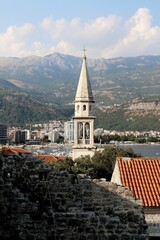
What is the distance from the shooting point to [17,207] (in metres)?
8.66

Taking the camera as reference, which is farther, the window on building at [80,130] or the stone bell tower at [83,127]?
the window on building at [80,130]

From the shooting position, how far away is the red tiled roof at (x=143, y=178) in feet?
53.7

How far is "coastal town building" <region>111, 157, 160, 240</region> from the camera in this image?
1580 centimetres

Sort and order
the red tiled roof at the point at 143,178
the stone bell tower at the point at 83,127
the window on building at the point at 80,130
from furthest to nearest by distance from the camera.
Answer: the window on building at the point at 80,130, the stone bell tower at the point at 83,127, the red tiled roof at the point at 143,178

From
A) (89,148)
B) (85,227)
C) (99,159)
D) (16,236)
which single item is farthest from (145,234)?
(89,148)

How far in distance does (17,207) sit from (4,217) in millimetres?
290

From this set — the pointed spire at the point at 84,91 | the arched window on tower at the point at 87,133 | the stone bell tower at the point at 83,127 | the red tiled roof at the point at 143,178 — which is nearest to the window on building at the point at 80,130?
the stone bell tower at the point at 83,127

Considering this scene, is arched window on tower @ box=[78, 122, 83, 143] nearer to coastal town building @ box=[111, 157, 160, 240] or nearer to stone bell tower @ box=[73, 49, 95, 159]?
stone bell tower @ box=[73, 49, 95, 159]

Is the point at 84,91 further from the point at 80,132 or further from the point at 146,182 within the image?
the point at 146,182

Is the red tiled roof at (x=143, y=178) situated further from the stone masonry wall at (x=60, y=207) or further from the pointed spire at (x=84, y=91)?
the pointed spire at (x=84, y=91)

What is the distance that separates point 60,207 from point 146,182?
872 cm

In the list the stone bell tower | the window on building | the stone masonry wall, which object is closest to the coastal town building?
the stone masonry wall

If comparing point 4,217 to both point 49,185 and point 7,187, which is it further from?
point 49,185

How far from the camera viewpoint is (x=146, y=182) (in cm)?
1728
